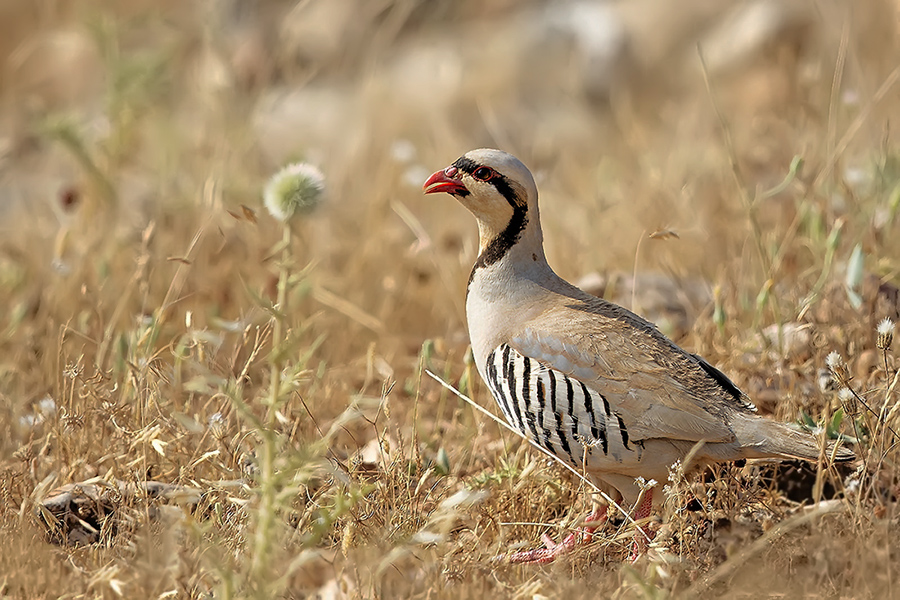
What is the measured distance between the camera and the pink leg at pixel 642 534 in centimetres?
361

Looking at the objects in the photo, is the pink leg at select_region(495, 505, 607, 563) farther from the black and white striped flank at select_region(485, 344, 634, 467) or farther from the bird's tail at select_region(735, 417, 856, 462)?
the bird's tail at select_region(735, 417, 856, 462)

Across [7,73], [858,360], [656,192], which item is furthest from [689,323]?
[7,73]

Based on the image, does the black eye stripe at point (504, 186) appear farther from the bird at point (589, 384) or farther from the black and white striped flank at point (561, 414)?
the black and white striped flank at point (561, 414)

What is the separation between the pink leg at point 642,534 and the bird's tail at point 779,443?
0.47 meters

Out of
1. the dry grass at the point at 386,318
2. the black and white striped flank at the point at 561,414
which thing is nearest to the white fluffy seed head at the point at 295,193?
the dry grass at the point at 386,318

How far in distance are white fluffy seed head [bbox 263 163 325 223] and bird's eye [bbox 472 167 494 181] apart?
70 centimetres

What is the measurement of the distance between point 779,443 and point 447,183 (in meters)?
1.68

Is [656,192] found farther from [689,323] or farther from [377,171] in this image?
[377,171]

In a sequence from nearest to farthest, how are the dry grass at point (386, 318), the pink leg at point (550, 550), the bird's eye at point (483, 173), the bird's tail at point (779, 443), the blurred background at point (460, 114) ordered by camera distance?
the dry grass at point (386, 318)
the bird's tail at point (779, 443)
the pink leg at point (550, 550)
the bird's eye at point (483, 173)
the blurred background at point (460, 114)

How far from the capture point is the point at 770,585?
10.2ft

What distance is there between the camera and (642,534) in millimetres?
3469

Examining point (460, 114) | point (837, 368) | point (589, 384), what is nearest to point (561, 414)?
point (589, 384)

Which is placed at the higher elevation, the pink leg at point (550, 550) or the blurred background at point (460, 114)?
the blurred background at point (460, 114)

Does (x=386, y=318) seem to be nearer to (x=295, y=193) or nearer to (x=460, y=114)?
(x=295, y=193)
